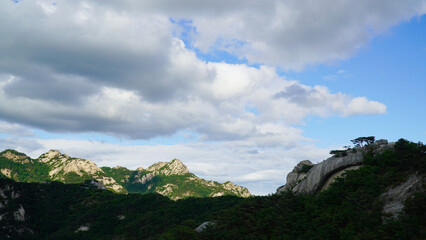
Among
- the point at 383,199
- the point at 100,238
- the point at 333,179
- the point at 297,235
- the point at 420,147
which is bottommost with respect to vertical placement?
the point at 100,238

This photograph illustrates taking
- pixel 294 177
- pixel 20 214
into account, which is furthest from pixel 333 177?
pixel 20 214

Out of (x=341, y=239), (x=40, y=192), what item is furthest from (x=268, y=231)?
(x=40, y=192)

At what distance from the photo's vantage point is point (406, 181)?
3953cm

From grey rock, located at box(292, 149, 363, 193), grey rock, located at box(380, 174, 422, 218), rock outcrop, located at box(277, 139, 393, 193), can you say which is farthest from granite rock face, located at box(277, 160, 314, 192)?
grey rock, located at box(380, 174, 422, 218)

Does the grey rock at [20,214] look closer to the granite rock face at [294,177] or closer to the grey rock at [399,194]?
the granite rock face at [294,177]

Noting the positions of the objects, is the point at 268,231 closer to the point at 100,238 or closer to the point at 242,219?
the point at 242,219

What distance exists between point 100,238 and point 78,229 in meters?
20.7

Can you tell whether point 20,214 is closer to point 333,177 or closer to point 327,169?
point 327,169

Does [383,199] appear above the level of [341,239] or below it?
above

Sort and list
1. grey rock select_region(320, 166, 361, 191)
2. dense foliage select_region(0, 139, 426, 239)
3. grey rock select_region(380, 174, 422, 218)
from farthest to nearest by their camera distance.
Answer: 1. grey rock select_region(320, 166, 361, 191)
2. grey rock select_region(380, 174, 422, 218)
3. dense foliage select_region(0, 139, 426, 239)

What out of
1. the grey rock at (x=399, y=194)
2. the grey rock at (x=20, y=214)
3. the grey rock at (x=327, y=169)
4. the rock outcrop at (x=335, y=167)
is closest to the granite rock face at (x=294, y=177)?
the grey rock at (x=327, y=169)

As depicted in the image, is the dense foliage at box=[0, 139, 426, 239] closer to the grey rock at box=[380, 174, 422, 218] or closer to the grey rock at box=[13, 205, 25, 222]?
Result: the grey rock at box=[380, 174, 422, 218]

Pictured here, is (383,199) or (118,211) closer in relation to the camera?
(383,199)

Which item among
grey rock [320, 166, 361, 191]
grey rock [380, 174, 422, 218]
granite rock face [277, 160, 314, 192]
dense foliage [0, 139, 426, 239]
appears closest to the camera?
dense foliage [0, 139, 426, 239]
